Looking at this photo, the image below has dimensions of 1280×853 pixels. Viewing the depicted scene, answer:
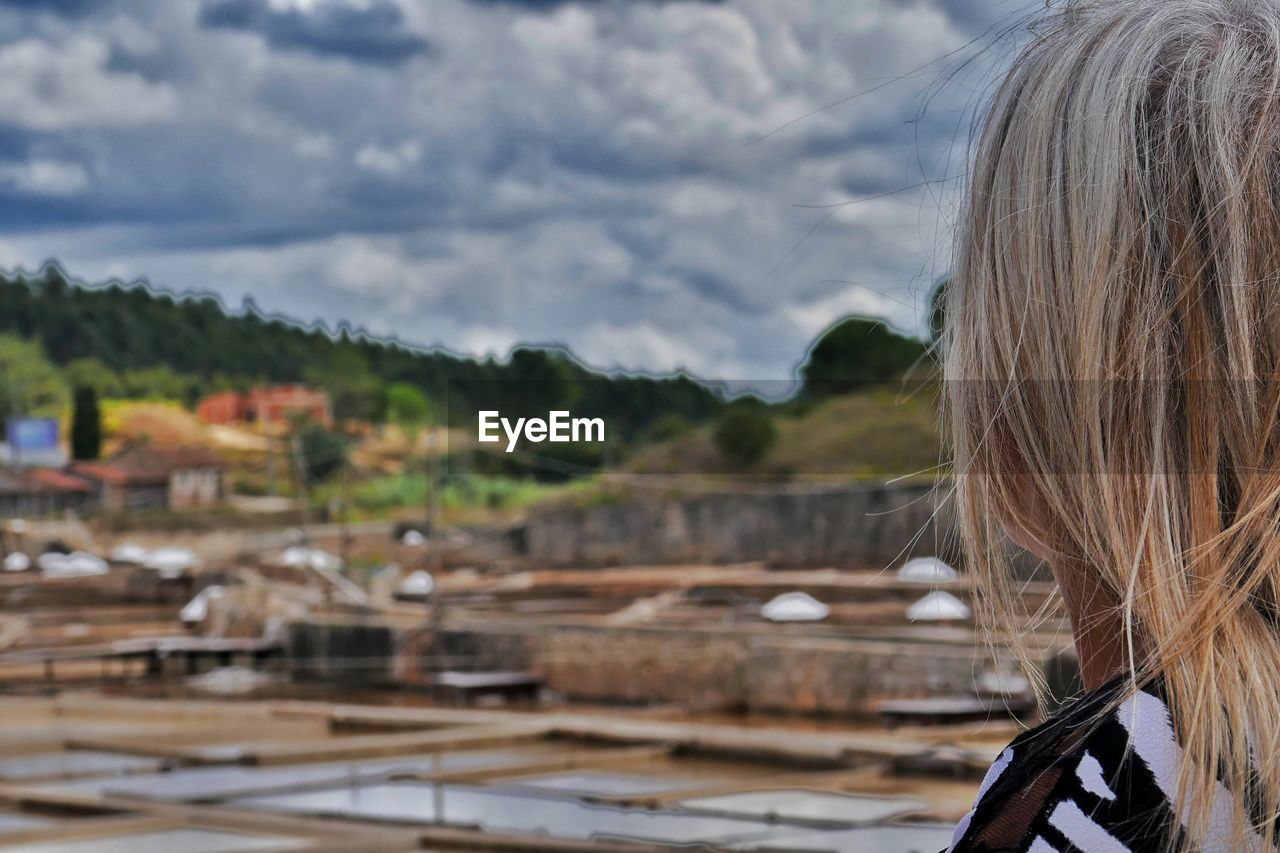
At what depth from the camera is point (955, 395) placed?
504 millimetres

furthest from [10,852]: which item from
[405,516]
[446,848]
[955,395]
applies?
[405,516]

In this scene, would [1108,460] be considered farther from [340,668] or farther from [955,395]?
[340,668]

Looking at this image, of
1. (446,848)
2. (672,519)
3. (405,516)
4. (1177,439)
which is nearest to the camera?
(1177,439)

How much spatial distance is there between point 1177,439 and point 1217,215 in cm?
7

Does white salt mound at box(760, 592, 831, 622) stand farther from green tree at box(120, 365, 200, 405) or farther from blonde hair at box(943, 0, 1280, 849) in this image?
green tree at box(120, 365, 200, 405)

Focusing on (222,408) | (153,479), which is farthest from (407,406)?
(153,479)

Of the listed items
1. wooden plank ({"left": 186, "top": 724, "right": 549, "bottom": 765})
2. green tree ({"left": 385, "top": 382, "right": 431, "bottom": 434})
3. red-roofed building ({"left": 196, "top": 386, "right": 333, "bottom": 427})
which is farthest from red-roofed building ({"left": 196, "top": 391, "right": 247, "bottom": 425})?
wooden plank ({"left": 186, "top": 724, "right": 549, "bottom": 765})

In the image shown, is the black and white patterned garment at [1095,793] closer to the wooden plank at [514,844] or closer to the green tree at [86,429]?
the wooden plank at [514,844]

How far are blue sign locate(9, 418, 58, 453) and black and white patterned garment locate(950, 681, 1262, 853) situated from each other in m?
29.1

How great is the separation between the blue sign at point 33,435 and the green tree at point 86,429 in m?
0.41

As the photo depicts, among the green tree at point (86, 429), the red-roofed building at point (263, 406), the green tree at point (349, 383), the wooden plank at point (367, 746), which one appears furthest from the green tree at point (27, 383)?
the wooden plank at point (367, 746)

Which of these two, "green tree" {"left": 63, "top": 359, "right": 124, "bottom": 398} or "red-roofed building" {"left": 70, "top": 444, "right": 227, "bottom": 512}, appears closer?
"red-roofed building" {"left": 70, "top": 444, "right": 227, "bottom": 512}

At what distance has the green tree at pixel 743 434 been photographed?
23.4m

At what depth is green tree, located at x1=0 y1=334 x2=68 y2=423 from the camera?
30.6 meters
